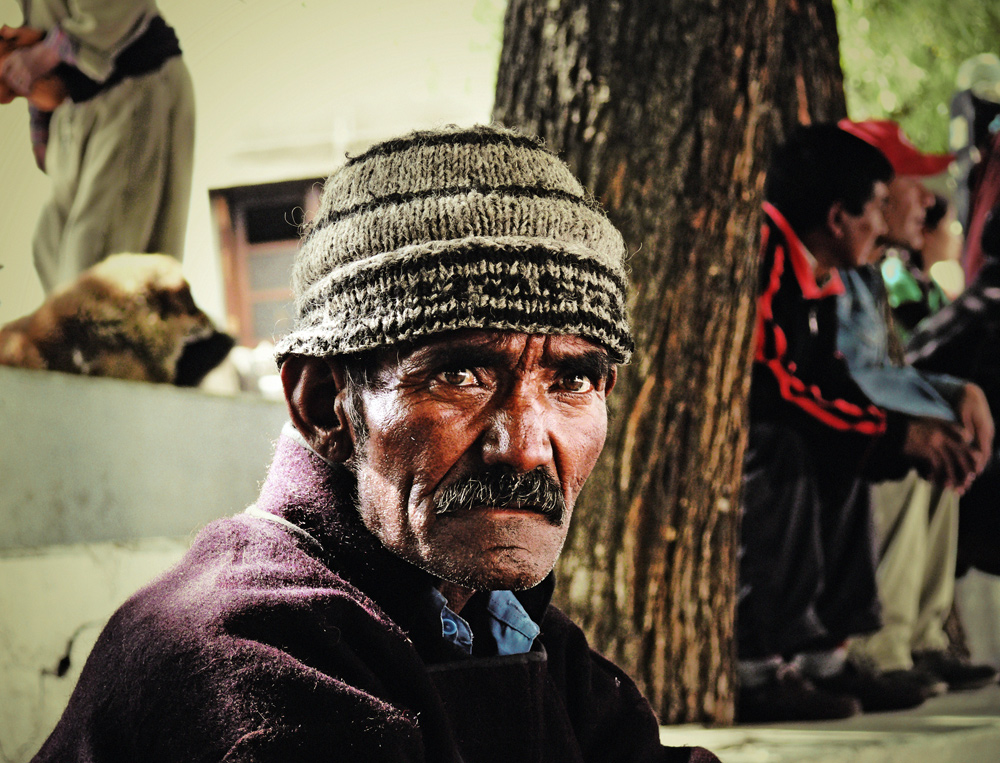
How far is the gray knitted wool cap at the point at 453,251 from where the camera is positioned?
136cm

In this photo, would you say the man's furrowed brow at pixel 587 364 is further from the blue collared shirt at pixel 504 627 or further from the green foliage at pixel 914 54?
the green foliage at pixel 914 54

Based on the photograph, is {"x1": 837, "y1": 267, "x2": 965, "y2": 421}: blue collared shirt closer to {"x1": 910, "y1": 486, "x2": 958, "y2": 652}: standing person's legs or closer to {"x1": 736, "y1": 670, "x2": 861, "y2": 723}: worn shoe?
{"x1": 910, "y1": 486, "x2": 958, "y2": 652}: standing person's legs

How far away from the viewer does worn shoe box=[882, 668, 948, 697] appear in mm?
4211

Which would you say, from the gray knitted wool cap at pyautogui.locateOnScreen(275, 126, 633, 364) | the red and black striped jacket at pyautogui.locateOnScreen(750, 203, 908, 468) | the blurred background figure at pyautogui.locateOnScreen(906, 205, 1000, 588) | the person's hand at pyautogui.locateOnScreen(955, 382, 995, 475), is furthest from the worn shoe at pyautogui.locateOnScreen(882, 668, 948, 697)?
the gray knitted wool cap at pyautogui.locateOnScreen(275, 126, 633, 364)

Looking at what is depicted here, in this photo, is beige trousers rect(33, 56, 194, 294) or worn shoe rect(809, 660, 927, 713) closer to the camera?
beige trousers rect(33, 56, 194, 294)

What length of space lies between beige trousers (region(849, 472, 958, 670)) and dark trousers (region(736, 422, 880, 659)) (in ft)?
0.43

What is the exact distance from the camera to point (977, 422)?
439 cm

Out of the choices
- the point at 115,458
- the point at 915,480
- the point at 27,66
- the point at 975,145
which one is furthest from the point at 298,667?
the point at 975,145

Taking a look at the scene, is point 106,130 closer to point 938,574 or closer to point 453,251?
point 453,251

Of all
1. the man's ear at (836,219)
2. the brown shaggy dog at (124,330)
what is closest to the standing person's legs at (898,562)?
the man's ear at (836,219)

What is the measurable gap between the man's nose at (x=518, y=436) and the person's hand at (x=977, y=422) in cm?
366

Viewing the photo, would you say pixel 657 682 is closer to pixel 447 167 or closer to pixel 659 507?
pixel 659 507

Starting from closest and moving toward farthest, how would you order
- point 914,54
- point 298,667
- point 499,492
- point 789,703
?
1. point 298,667
2. point 499,492
3. point 789,703
4. point 914,54

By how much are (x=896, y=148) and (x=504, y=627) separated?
3.65 metres
